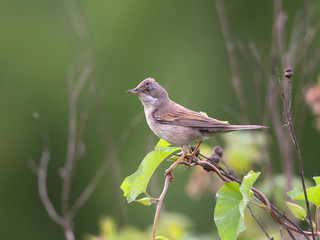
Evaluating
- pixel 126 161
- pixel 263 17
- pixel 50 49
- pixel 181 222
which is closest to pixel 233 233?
pixel 181 222

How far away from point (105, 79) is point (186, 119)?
8.33 m

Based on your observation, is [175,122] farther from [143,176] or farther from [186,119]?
[143,176]

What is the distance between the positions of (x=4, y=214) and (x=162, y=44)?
5393 mm

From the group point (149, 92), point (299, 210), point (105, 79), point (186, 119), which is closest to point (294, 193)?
point (299, 210)

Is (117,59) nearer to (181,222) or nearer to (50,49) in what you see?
(50,49)

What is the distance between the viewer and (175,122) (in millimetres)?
3805

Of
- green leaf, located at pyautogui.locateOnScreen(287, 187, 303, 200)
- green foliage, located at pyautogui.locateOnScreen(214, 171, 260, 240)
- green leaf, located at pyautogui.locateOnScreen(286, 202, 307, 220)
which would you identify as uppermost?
green foliage, located at pyautogui.locateOnScreen(214, 171, 260, 240)

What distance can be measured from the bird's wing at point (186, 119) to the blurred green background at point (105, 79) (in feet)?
23.3

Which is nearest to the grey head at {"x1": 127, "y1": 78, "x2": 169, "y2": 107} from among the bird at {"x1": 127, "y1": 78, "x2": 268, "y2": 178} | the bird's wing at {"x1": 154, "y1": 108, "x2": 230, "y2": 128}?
the bird at {"x1": 127, "y1": 78, "x2": 268, "y2": 178}

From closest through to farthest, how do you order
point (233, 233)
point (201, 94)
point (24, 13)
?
1. point (233, 233)
2. point (201, 94)
3. point (24, 13)

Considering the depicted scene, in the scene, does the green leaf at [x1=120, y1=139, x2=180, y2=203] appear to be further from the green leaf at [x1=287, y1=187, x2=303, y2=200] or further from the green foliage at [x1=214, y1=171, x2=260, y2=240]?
the green leaf at [x1=287, y1=187, x2=303, y2=200]

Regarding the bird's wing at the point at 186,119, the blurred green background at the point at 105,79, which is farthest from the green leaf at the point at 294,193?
the blurred green background at the point at 105,79

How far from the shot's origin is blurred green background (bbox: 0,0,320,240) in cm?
1172

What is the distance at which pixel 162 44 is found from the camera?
43.5 ft
